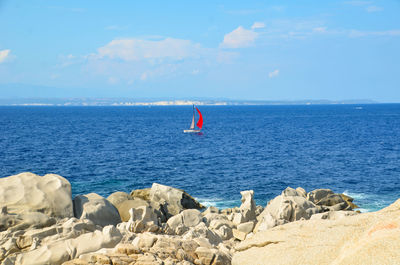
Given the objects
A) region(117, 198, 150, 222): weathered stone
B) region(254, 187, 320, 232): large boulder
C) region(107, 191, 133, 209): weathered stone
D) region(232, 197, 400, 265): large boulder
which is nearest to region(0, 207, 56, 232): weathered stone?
region(117, 198, 150, 222): weathered stone

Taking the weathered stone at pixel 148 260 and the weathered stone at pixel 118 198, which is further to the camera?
the weathered stone at pixel 118 198

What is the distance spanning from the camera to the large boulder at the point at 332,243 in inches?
332

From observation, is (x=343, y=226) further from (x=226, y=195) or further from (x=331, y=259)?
(x=226, y=195)

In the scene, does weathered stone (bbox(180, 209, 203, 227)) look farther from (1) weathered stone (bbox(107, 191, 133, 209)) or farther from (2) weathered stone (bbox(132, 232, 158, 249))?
(2) weathered stone (bbox(132, 232, 158, 249))

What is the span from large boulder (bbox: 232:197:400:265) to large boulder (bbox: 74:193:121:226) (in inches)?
280

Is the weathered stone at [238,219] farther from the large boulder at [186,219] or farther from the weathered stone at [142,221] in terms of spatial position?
the weathered stone at [142,221]

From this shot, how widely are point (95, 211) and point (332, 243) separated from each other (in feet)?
33.9

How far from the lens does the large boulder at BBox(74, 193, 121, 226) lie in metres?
16.6

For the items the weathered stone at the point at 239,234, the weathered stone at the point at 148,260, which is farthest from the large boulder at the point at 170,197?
the weathered stone at the point at 148,260

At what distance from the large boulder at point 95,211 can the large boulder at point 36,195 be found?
556mm

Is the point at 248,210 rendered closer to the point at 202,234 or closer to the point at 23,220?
the point at 202,234

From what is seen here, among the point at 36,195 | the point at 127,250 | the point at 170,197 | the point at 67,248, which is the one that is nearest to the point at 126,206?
the point at 36,195

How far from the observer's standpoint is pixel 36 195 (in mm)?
16031

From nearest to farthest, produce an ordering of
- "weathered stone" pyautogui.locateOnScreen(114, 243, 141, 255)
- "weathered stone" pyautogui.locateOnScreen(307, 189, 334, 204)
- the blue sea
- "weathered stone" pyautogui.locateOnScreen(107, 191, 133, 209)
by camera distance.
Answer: "weathered stone" pyautogui.locateOnScreen(114, 243, 141, 255) < "weathered stone" pyautogui.locateOnScreen(107, 191, 133, 209) < "weathered stone" pyautogui.locateOnScreen(307, 189, 334, 204) < the blue sea
